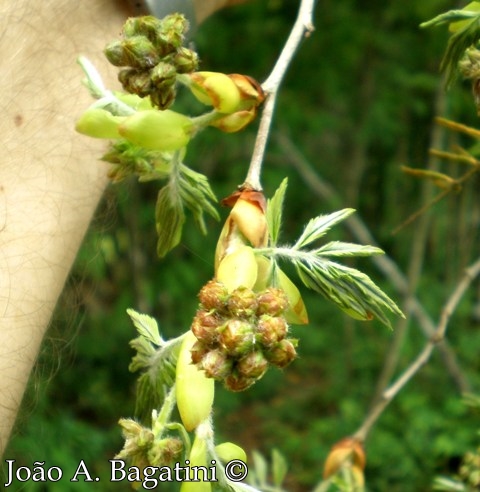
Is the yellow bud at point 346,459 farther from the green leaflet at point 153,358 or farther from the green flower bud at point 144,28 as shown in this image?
the green flower bud at point 144,28

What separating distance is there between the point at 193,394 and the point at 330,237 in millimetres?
2294

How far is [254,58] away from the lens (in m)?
2.14

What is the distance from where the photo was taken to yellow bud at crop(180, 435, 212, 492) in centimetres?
41

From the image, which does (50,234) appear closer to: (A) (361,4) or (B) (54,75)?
(B) (54,75)

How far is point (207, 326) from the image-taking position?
1.28ft

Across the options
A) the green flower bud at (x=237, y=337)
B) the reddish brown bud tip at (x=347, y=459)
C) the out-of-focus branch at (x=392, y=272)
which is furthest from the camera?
the out-of-focus branch at (x=392, y=272)

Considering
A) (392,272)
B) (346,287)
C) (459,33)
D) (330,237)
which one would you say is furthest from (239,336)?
(330,237)

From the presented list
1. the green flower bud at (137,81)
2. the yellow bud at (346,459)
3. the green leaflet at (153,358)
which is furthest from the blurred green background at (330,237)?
the green flower bud at (137,81)

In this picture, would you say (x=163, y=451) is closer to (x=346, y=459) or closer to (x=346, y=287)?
Answer: (x=346, y=287)

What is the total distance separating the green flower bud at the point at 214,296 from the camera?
1.28 ft

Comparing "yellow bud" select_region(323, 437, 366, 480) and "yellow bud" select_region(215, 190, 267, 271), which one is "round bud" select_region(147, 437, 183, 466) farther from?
"yellow bud" select_region(323, 437, 366, 480)

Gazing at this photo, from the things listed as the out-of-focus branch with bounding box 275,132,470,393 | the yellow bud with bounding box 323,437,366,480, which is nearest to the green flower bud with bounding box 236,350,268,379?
the yellow bud with bounding box 323,437,366,480

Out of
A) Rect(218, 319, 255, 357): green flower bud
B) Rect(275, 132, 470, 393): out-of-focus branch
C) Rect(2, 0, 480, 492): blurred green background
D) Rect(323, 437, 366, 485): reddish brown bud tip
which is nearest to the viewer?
Rect(218, 319, 255, 357): green flower bud

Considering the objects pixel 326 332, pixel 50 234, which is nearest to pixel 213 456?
pixel 50 234
